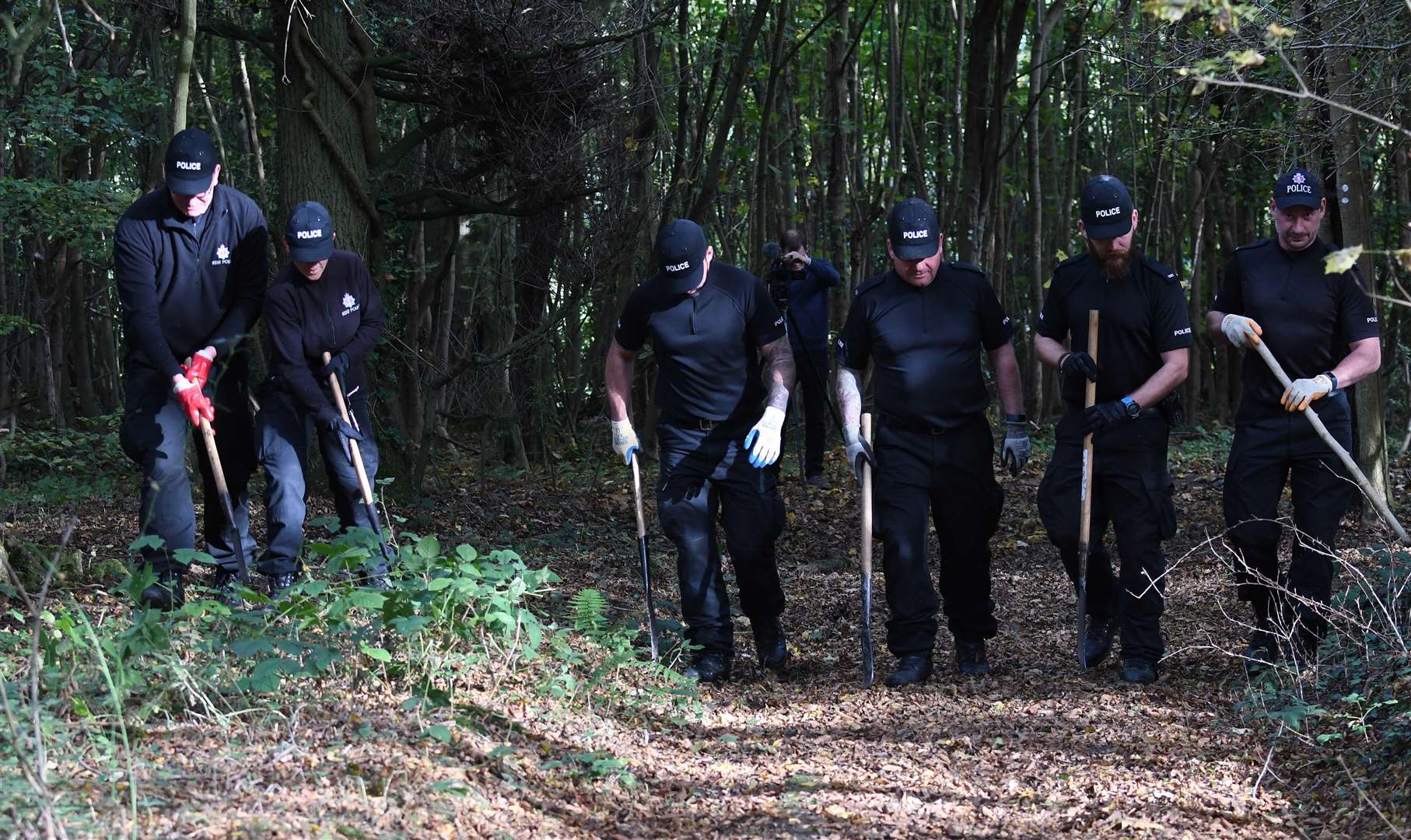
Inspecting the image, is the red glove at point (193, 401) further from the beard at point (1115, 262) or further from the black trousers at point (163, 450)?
the beard at point (1115, 262)

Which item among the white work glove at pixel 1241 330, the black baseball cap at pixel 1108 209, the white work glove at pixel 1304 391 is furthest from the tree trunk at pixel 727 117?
the white work glove at pixel 1304 391

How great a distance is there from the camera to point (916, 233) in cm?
584

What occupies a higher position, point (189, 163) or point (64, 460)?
point (189, 163)

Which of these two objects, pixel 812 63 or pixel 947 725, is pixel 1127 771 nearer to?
pixel 947 725

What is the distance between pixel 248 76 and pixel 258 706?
45.3ft

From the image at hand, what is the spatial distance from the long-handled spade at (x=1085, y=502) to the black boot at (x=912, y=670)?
0.68m

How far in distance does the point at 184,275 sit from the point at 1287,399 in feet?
15.7

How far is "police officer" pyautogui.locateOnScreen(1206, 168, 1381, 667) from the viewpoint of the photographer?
5504 millimetres

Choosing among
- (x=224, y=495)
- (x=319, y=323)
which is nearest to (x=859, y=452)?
(x=319, y=323)

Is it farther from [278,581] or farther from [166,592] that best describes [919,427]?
[166,592]

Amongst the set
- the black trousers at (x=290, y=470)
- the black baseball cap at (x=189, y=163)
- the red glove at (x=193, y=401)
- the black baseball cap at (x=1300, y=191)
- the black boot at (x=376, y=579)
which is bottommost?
the black boot at (x=376, y=579)

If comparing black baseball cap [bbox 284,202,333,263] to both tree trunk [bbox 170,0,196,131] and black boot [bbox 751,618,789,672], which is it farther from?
black boot [bbox 751,618,789,672]

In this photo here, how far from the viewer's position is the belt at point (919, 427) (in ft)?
19.5

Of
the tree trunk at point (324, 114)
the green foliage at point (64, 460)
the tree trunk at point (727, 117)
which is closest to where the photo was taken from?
the tree trunk at point (324, 114)
